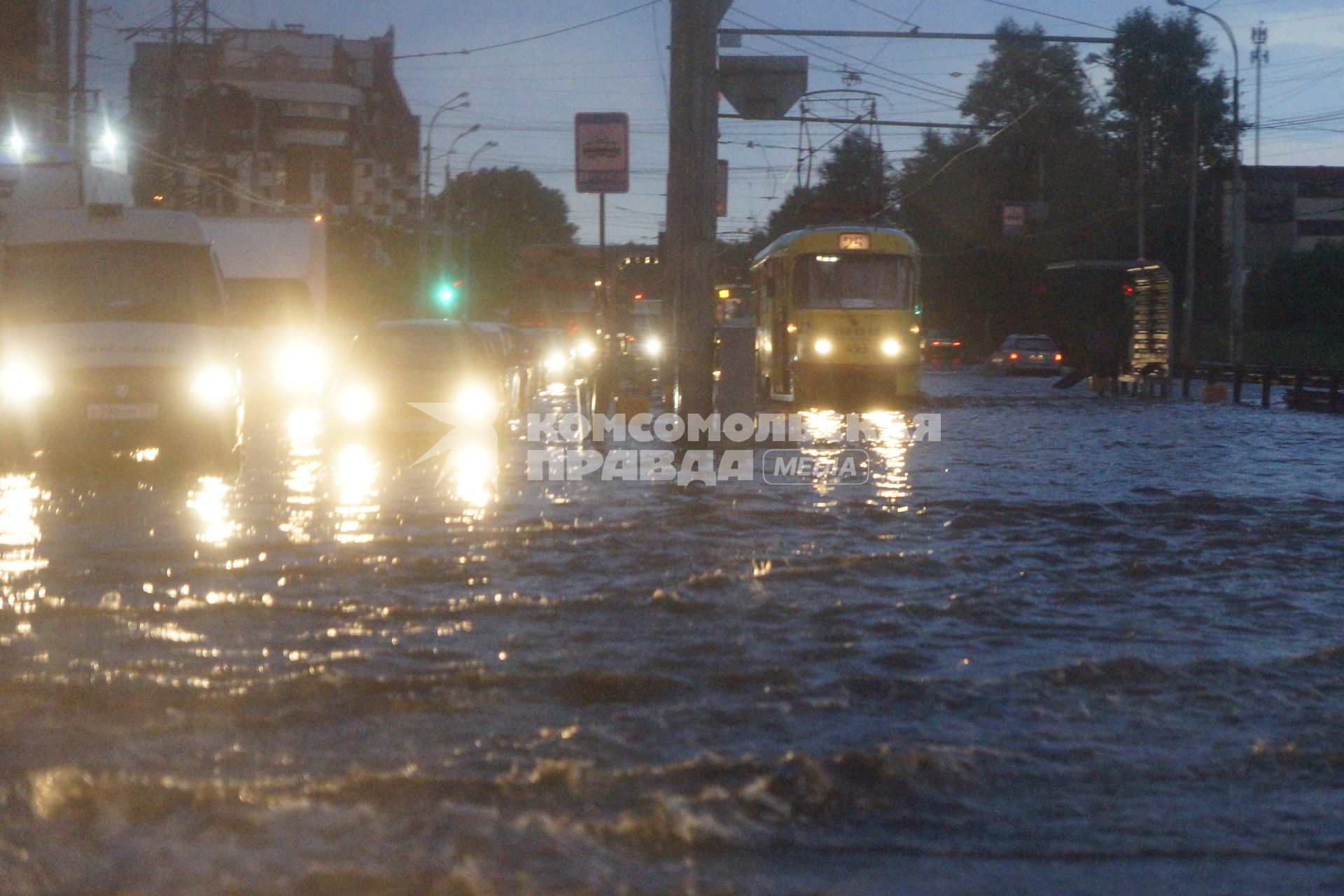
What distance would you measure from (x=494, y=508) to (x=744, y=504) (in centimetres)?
196

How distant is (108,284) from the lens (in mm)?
16859

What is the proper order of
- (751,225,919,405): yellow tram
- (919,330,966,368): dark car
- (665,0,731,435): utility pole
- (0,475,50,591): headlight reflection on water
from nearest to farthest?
(0,475,50,591): headlight reflection on water < (665,0,731,435): utility pole < (751,225,919,405): yellow tram < (919,330,966,368): dark car

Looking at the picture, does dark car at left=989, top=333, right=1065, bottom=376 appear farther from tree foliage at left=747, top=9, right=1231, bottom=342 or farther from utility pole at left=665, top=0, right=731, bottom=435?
utility pole at left=665, top=0, right=731, bottom=435

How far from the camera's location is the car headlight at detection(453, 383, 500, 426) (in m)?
20.2

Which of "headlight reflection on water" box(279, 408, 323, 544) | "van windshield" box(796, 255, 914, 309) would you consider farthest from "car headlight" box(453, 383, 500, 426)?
"van windshield" box(796, 255, 914, 309)

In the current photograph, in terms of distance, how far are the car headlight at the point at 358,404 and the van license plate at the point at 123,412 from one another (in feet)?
13.7

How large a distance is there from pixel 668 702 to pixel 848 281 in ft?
82.3

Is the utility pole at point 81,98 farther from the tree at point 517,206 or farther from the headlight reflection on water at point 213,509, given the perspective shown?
the tree at point 517,206

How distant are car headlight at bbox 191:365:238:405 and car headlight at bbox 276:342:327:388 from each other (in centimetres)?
1395

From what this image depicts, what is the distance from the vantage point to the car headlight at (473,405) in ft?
66.4

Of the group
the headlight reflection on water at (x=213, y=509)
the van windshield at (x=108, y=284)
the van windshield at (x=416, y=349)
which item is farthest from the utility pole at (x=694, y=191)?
the headlight reflection on water at (x=213, y=509)

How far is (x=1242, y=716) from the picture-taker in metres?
5.93

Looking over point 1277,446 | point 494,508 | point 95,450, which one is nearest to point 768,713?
point 494,508

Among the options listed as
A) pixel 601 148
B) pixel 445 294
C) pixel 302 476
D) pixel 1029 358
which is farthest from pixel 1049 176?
pixel 302 476
